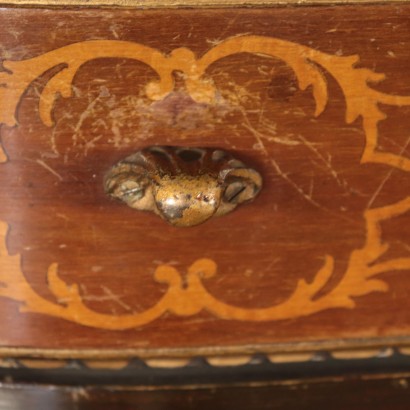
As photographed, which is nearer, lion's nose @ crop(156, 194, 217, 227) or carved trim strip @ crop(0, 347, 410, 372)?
lion's nose @ crop(156, 194, 217, 227)

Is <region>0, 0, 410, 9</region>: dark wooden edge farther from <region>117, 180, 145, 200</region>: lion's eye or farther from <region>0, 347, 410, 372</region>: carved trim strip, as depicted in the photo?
<region>0, 347, 410, 372</region>: carved trim strip

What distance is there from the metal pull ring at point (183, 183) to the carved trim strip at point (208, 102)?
0.04m

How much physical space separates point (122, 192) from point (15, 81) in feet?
0.32

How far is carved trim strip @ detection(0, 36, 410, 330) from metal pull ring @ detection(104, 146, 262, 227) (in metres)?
0.04

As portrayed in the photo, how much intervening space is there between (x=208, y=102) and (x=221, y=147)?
3cm

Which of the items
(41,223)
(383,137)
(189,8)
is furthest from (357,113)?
(41,223)

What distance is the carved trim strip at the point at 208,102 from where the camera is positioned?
392mm

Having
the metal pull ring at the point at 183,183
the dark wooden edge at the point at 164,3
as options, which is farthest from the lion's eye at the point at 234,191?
the dark wooden edge at the point at 164,3

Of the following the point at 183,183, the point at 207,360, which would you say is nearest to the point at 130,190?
the point at 183,183

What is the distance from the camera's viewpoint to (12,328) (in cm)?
47

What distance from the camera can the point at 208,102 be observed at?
0.41 metres

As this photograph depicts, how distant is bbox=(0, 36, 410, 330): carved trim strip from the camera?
392 mm

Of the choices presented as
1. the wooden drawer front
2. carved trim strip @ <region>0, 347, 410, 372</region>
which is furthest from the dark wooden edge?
carved trim strip @ <region>0, 347, 410, 372</region>

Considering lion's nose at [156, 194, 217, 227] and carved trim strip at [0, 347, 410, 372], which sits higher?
lion's nose at [156, 194, 217, 227]
